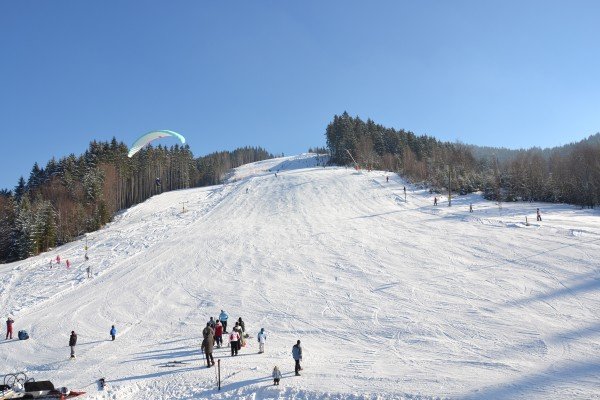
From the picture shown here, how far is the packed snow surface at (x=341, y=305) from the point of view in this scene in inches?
463

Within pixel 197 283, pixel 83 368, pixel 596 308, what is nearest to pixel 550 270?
pixel 596 308

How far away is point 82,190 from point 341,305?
59234 millimetres

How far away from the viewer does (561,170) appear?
5131cm

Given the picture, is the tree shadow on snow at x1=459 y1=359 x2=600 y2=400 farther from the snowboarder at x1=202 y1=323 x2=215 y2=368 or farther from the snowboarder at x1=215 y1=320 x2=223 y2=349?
the snowboarder at x1=215 y1=320 x2=223 y2=349

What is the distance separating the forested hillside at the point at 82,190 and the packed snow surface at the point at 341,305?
12442 mm

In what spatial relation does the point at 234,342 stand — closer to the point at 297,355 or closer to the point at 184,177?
the point at 297,355

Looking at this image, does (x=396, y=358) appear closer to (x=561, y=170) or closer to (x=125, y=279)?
(x=125, y=279)

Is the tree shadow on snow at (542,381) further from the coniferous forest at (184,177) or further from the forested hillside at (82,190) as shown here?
the forested hillside at (82,190)

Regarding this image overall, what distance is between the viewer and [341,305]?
19562 mm

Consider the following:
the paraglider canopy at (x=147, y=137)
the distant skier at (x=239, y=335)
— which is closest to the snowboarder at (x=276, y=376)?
the distant skier at (x=239, y=335)

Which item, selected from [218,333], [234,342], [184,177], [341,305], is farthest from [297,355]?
[184,177]

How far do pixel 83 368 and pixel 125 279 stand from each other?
48.8 ft

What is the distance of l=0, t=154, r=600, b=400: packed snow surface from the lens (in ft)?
38.6

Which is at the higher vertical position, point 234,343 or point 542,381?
point 234,343
